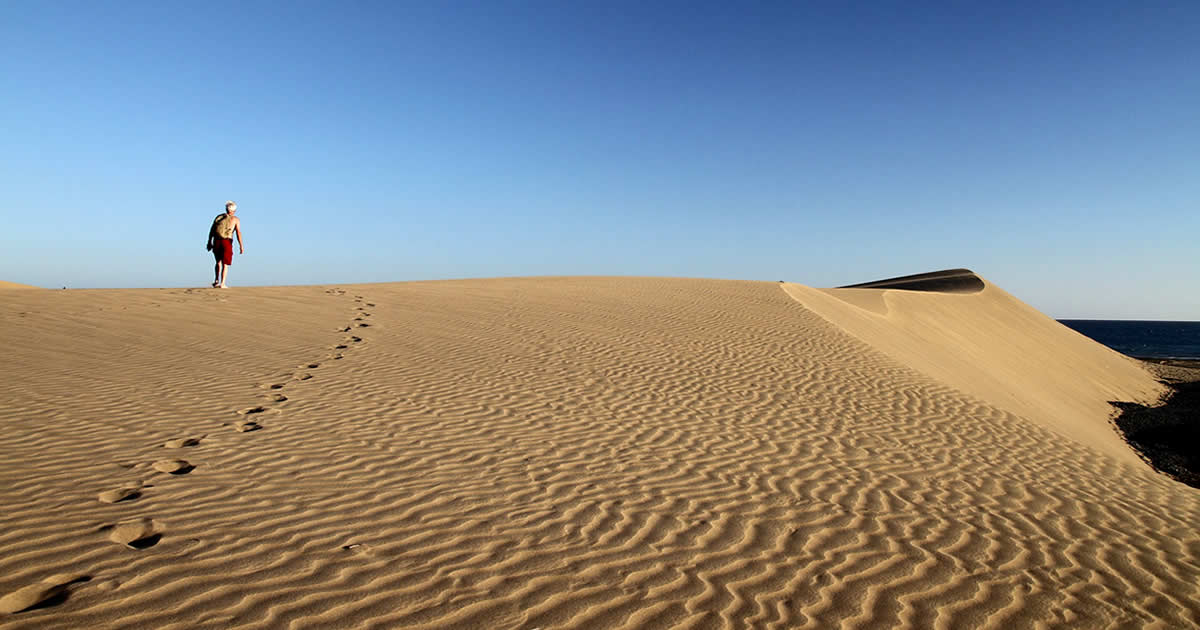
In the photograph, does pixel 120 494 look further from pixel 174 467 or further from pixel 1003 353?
pixel 1003 353

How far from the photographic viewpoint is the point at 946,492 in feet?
19.9

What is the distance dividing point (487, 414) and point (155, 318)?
8.99 meters

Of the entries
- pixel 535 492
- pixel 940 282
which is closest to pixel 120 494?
pixel 535 492

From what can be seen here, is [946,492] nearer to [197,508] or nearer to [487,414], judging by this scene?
[487,414]

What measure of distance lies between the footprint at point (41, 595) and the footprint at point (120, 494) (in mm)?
1194

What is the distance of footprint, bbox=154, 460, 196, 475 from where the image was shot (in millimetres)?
5020

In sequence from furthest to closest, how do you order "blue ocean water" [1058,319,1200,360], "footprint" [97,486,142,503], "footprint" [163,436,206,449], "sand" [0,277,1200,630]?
1. "blue ocean water" [1058,319,1200,360]
2. "footprint" [163,436,206,449]
3. "footprint" [97,486,142,503]
4. "sand" [0,277,1200,630]

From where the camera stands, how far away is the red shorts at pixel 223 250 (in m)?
14.6

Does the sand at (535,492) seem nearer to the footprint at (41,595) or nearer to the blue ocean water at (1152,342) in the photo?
the footprint at (41,595)

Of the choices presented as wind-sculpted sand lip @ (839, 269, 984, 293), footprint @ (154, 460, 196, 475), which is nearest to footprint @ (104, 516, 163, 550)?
footprint @ (154, 460, 196, 475)

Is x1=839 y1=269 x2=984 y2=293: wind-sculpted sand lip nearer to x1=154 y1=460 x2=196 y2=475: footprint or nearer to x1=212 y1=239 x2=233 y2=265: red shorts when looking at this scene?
x1=212 y1=239 x2=233 y2=265: red shorts

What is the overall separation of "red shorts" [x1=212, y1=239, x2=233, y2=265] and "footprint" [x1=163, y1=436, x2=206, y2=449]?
10.4 m

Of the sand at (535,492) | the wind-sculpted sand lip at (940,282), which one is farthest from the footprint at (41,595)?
the wind-sculpted sand lip at (940,282)

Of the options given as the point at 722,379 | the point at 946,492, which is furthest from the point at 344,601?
the point at 722,379
